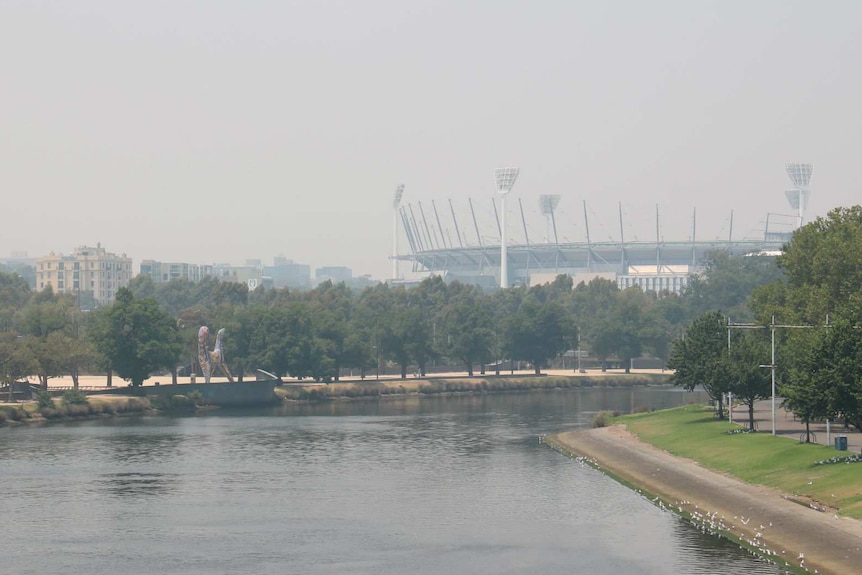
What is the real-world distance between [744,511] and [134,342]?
371 feet

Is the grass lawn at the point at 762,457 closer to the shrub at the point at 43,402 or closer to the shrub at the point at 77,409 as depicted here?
the shrub at the point at 77,409

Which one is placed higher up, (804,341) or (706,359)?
(804,341)

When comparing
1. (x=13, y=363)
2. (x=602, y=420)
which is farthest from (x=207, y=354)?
(x=602, y=420)

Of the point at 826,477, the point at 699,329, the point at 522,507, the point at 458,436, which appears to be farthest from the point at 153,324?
the point at 826,477

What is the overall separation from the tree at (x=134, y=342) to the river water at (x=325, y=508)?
3587cm

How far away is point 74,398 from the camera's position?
6097 inches

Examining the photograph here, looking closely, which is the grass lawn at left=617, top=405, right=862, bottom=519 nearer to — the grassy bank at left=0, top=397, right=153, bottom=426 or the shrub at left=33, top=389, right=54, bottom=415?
the grassy bank at left=0, top=397, right=153, bottom=426

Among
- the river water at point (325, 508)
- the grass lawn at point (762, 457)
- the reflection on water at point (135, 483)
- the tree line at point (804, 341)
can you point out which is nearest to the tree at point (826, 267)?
the tree line at point (804, 341)

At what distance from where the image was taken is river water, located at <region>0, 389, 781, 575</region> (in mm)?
64188

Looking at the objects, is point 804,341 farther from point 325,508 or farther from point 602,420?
point 325,508

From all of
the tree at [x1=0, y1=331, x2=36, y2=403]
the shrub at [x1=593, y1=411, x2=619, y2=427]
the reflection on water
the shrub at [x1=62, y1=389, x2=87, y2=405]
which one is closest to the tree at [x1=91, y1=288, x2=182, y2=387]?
the shrub at [x1=62, y1=389, x2=87, y2=405]

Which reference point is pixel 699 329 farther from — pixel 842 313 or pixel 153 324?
pixel 153 324

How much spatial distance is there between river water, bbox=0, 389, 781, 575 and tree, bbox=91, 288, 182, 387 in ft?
118

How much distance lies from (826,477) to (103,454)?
60.5 meters
